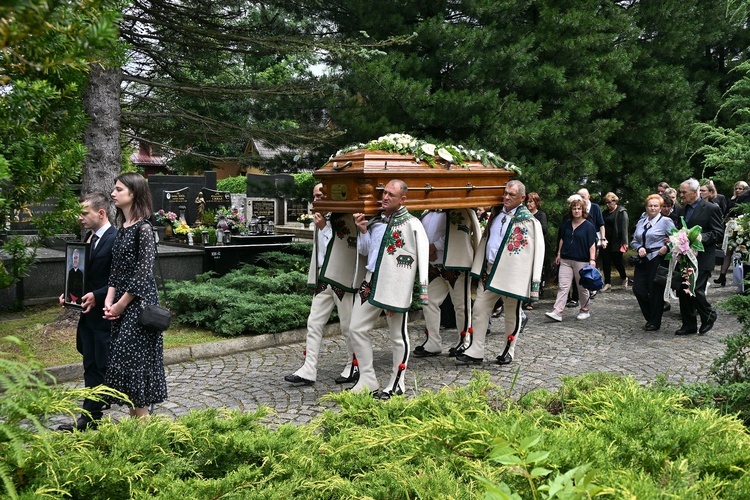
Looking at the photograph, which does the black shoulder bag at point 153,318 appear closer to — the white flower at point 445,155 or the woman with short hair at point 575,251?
the white flower at point 445,155

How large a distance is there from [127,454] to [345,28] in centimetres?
1051

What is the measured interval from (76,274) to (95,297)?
20.5 inches

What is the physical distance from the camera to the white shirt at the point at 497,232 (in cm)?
757

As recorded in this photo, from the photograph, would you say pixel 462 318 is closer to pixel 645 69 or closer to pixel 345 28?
pixel 345 28

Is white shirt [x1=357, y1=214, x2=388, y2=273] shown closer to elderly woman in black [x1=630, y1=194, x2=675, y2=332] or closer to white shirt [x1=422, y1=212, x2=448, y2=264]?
white shirt [x1=422, y1=212, x2=448, y2=264]

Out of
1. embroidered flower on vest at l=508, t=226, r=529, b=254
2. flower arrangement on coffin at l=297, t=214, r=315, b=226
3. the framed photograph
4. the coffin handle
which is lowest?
the framed photograph

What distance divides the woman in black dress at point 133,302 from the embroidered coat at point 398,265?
1953 mm

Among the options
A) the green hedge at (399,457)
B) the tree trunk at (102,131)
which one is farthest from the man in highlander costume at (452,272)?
the green hedge at (399,457)

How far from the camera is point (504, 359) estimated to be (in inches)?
295

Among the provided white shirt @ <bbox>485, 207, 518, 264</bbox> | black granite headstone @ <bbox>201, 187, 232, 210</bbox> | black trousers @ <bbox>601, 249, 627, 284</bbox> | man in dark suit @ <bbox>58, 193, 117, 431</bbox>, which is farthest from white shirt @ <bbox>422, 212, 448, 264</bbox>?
black granite headstone @ <bbox>201, 187, 232, 210</bbox>

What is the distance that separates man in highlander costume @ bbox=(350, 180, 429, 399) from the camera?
6.05 meters

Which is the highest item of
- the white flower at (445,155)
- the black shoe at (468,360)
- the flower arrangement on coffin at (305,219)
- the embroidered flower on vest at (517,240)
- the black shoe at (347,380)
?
the white flower at (445,155)

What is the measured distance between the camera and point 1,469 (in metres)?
1.89

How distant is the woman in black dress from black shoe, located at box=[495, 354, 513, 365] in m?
3.82
